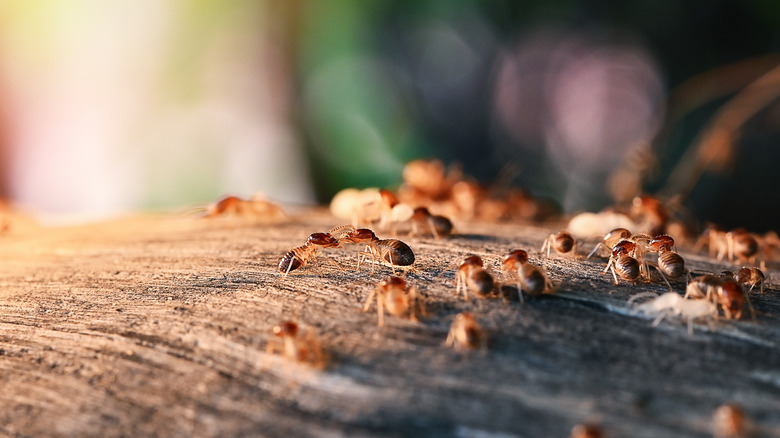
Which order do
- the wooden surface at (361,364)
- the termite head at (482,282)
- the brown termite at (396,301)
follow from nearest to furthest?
the wooden surface at (361,364) → the brown termite at (396,301) → the termite head at (482,282)

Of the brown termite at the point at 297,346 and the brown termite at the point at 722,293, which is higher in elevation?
the brown termite at the point at 722,293

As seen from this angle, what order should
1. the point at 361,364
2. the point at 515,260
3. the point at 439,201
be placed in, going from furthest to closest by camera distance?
the point at 439,201
the point at 515,260
the point at 361,364

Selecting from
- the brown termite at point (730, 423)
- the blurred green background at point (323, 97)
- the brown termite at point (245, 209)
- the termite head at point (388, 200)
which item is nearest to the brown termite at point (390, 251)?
the termite head at point (388, 200)

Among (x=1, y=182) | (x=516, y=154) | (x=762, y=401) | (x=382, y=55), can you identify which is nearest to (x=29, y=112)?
(x=1, y=182)

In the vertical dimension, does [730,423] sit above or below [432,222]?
below

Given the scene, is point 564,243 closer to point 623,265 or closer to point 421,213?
point 623,265

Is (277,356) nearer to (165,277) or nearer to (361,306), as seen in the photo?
(361,306)

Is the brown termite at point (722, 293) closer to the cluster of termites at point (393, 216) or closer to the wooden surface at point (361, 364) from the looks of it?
the wooden surface at point (361, 364)

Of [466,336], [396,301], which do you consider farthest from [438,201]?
[466,336]
